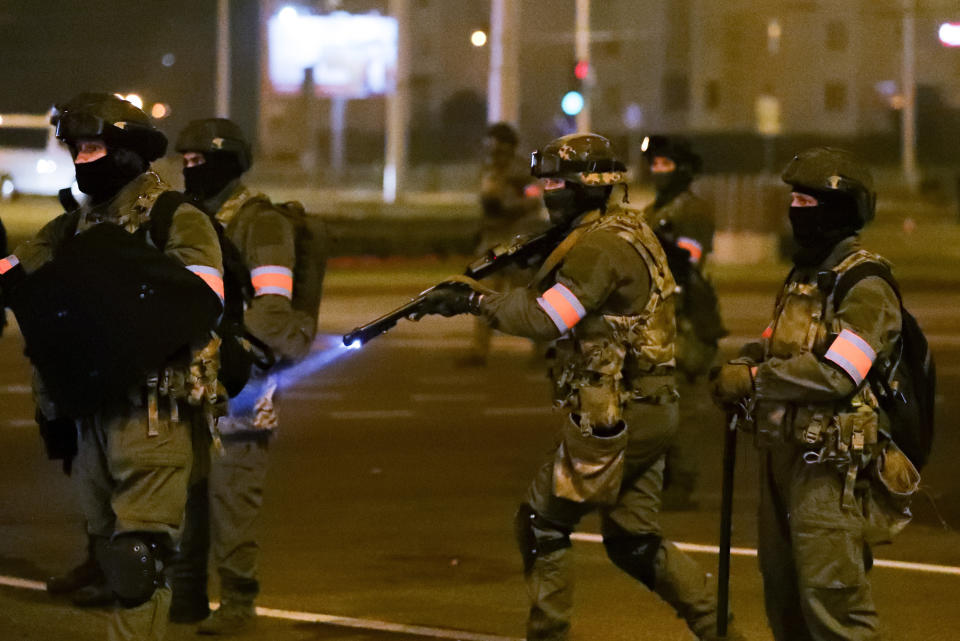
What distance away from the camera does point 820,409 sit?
16.6ft

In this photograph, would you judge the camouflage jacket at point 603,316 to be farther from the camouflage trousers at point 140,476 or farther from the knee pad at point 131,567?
the knee pad at point 131,567

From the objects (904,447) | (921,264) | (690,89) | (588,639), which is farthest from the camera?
(690,89)

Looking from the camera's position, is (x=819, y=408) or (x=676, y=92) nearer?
(x=819, y=408)

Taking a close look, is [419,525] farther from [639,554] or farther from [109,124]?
[109,124]

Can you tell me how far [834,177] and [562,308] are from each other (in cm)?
98

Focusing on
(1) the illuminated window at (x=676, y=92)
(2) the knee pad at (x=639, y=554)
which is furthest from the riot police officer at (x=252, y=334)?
(1) the illuminated window at (x=676, y=92)

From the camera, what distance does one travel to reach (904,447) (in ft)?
16.9

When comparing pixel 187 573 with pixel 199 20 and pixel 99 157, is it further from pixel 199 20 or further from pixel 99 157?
pixel 199 20

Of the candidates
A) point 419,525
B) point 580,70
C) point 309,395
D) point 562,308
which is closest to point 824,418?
point 562,308

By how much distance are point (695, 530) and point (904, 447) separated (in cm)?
341

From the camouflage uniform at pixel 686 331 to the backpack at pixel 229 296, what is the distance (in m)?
3.53

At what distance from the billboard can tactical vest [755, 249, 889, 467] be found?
41.7 meters

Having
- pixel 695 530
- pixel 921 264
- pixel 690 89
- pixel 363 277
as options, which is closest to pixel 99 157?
pixel 695 530

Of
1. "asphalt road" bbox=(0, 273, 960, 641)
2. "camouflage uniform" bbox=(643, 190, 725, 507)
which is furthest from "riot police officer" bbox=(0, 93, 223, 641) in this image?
"camouflage uniform" bbox=(643, 190, 725, 507)
